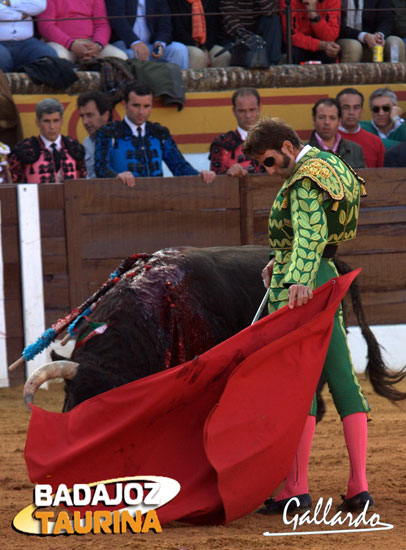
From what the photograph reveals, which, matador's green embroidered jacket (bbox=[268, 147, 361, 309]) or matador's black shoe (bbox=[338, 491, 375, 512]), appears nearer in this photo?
matador's green embroidered jacket (bbox=[268, 147, 361, 309])

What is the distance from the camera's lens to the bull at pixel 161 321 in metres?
3.17

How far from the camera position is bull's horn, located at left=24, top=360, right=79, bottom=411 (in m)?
3.05

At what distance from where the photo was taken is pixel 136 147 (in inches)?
223

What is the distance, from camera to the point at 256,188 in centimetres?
589

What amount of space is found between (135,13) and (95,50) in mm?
513

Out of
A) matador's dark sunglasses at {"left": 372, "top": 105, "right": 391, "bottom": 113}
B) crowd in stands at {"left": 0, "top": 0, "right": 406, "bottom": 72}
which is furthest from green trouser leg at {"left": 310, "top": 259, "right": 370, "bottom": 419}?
crowd in stands at {"left": 0, "top": 0, "right": 406, "bottom": 72}

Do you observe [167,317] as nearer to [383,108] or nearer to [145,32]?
[383,108]

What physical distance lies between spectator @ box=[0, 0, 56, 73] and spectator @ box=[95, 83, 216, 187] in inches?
53.2

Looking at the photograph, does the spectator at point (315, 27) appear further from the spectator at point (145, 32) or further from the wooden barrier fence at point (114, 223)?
the wooden barrier fence at point (114, 223)

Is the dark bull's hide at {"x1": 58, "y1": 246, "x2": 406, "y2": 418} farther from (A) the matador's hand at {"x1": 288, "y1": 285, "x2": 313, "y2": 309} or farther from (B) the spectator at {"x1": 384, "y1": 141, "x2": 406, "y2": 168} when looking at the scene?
(B) the spectator at {"x1": 384, "y1": 141, "x2": 406, "y2": 168}

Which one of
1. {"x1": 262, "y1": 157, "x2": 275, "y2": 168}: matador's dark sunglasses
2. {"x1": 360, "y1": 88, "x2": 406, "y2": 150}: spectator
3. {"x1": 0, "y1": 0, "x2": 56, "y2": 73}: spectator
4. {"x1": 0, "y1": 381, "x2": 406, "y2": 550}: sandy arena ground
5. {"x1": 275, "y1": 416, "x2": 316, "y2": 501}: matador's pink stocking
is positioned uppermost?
{"x1": 0, "y1": 0, "x2": 56, "y2": 73}: spectator

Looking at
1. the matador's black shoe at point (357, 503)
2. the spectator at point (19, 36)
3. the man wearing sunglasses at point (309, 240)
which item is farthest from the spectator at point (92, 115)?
the matador's black shoe at point (357, 503)

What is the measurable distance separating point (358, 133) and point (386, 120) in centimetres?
43

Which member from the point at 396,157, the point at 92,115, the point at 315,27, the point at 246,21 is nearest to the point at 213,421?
the point at 92,115
